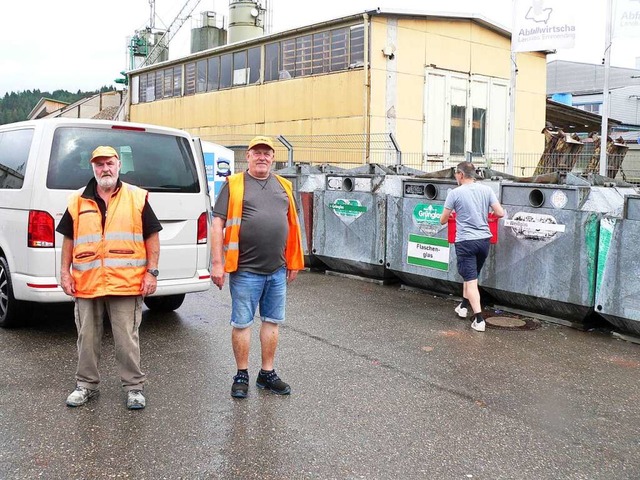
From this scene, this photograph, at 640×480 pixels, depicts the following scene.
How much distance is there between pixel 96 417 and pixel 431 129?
16713mm

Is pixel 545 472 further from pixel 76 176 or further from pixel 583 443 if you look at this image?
pixel 76 176

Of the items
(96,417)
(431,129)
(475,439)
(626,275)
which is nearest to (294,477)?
(475,439)

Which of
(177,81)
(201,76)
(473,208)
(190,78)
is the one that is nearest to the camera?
(473,208)

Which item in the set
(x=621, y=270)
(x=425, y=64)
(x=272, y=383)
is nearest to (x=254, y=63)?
(x=425, y=64)

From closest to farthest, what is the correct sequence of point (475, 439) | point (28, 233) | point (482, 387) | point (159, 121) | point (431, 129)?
point (475, 439) < point (482, 387) < point (28, 233) < point (431, 129) < point (159, 121)

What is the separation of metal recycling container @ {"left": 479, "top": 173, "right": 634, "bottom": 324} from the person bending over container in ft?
1.50

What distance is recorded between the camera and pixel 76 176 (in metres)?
5.98

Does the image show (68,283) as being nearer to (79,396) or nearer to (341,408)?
(79,396)

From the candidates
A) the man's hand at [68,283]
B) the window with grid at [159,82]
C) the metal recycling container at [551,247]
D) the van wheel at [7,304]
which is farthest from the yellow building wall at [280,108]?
the man's hand at [68,283]

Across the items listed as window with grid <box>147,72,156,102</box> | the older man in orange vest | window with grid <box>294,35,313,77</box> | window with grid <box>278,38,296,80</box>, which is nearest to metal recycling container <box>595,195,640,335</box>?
the older man in orange vest

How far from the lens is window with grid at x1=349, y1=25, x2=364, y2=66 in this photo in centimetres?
1845

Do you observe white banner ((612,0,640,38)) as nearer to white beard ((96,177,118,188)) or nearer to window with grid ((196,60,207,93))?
white beard ((96,177,118,188))

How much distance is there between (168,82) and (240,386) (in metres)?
24.3

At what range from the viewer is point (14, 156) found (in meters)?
6.45
